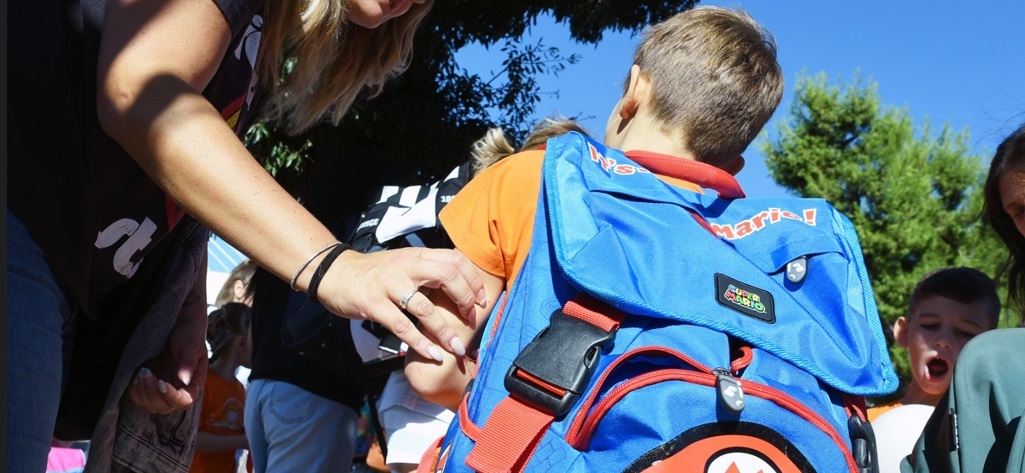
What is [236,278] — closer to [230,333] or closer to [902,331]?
[230,333]

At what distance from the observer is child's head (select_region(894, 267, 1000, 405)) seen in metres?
3.58

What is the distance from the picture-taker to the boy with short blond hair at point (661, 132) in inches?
68.6

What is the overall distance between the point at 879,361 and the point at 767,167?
889 inches

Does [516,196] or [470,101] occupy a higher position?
[470,101]

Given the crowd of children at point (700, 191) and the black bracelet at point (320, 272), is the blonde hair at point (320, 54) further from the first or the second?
the black bracelet at point (320, 272)

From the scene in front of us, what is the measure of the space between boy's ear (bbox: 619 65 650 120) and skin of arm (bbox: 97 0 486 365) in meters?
0.83

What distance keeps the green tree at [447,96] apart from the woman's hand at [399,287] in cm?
689

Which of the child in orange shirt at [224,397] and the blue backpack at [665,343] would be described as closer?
the blue backpack at [665,343]

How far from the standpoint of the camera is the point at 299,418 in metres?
3.65

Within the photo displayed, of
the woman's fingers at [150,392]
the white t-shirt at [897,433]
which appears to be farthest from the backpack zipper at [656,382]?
the white t-shirt at [897,433]

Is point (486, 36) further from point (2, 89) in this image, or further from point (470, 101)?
point (2, 89)

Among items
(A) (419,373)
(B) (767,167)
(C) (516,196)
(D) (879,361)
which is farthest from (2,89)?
(B) (767,167)

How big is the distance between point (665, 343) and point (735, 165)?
0.74 meters

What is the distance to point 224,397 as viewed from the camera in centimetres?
504
